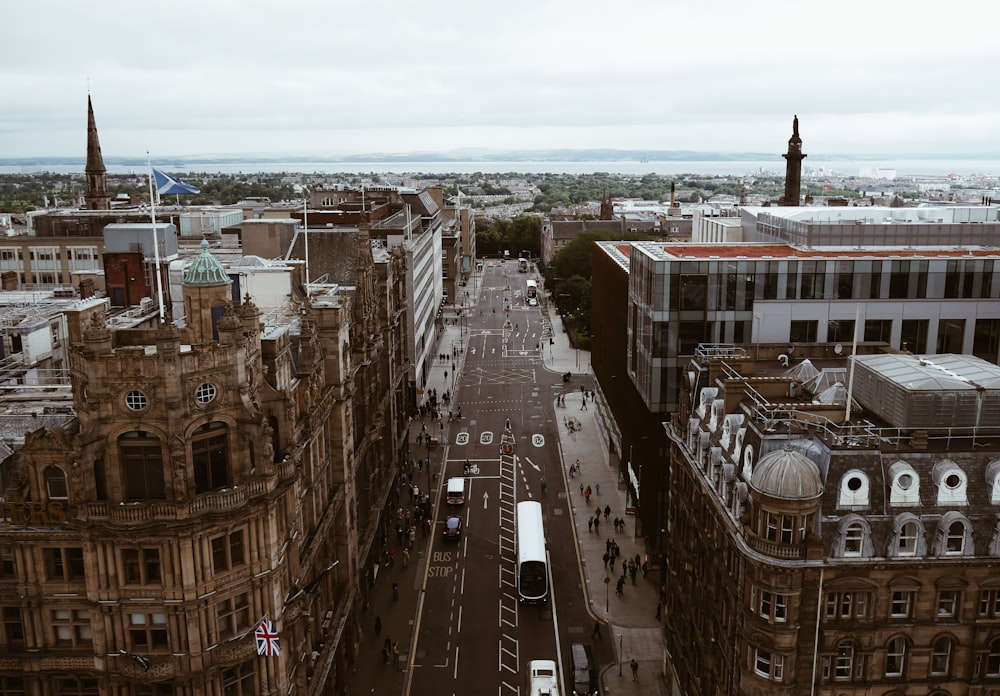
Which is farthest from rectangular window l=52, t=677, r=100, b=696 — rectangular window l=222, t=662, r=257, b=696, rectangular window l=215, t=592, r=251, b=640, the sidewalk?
the sidewalk

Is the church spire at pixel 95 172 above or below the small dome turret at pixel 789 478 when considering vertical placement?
above

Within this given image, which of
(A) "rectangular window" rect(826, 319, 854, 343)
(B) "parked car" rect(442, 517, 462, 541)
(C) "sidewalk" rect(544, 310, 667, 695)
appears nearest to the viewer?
(C) "sidewalk" rect(544, 310, 667, 695)

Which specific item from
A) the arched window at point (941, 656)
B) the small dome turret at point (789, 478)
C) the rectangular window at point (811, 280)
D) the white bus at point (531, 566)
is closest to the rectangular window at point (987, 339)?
the rectangular window at point (811, 280)

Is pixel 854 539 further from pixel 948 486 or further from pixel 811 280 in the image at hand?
pixel 811 280

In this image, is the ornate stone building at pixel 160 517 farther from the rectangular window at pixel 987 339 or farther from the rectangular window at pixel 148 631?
the rectangular window at pixel 987 339

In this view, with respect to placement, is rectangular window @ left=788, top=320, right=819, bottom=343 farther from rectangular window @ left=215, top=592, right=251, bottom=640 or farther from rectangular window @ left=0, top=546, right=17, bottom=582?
rectangular window @ left=0, top=546, right=17, bottom=582

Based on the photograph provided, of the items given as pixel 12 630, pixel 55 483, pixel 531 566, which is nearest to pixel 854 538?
pixel 531 566

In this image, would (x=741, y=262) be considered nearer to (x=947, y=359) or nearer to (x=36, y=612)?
(x=947, y=359)
